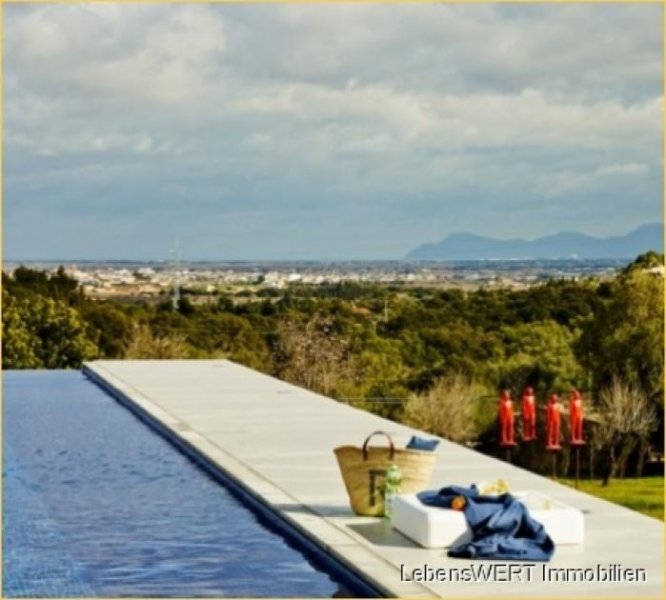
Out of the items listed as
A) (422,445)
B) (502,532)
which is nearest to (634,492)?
(422,445)

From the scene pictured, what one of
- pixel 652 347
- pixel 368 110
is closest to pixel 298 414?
pixel 652 347

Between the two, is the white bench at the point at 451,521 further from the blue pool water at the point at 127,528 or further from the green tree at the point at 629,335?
the green tree at the point at 629,335

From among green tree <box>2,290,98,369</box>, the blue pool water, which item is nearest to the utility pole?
green tree <box>2,290,98,369</box>

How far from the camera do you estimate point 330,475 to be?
7855 mm

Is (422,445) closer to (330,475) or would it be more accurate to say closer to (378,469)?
(378,469)

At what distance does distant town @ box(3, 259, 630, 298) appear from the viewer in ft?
98.6

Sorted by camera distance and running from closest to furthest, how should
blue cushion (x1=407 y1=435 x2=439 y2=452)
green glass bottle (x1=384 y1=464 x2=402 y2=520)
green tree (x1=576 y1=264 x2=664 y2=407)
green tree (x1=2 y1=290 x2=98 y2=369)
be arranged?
green glass bottle (x1=384 y1=464 x2=402 y2=520)
blue cushion (x1=407 y1=435 x2=439 y2=452)
green tree (x1=576 y1=264 x2=664 y2=407)
green tree (x1=2 y1=290 x2=98 y2=369)

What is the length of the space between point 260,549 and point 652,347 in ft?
43.6

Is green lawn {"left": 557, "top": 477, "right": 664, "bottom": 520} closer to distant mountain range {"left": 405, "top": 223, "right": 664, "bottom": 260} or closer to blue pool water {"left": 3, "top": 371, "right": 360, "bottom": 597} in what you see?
blue pool water {"left": 3, "top": 371, "right": 360, "bottom": 597}

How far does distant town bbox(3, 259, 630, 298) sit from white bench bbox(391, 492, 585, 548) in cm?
2208

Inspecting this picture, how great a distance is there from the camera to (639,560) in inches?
216

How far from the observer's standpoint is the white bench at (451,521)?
561 centimetres

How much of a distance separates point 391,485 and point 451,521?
62 cm

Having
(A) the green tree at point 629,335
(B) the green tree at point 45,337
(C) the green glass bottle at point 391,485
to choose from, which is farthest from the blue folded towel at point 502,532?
(B) the green tree at point 45,337
